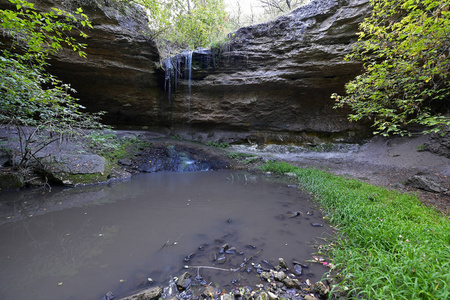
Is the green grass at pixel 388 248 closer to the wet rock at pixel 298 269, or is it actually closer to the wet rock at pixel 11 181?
the wet rock at pixel 298 269

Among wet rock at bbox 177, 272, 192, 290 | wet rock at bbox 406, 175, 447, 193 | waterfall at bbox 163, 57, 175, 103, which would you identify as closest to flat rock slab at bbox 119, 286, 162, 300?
wet rock at bbox 177, 272, 192, 290

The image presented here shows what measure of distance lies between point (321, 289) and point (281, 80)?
10474mm

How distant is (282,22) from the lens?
934cm

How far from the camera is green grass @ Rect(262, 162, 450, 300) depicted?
146cm

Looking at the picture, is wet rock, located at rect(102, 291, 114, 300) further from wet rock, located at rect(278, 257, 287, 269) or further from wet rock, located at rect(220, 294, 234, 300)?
wet rock, located at rect(278, 257, 287, 269)

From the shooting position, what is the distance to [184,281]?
1.88 m

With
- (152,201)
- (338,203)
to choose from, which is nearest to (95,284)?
(152,201)

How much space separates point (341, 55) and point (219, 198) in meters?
9.10

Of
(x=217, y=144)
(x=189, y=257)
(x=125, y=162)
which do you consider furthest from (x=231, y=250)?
(x=217, y=144)

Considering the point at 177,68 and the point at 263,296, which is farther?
the point at 177,68

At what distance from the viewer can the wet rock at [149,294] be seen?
64.4 inches

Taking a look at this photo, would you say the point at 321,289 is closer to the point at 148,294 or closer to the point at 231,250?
the point at 231,250

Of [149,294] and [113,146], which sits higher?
[113,146]

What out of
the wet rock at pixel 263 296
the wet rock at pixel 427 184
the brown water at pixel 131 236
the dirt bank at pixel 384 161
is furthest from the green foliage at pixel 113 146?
the wet rock at pixel 427 184
